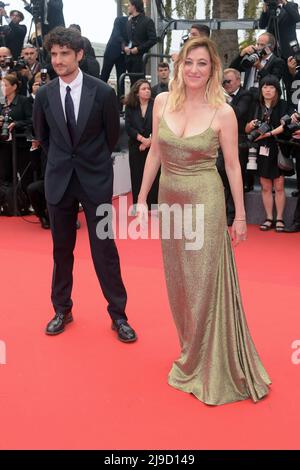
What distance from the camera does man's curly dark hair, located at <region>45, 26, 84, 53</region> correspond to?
10.9 ft

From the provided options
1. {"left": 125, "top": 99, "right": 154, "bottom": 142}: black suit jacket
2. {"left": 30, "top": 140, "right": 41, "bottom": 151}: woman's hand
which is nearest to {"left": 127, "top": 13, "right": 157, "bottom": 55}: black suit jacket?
{"left": 125, "top": 99, "right": 154, "bottom": 142}: black suit jacket

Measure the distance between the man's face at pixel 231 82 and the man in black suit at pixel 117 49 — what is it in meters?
2.85

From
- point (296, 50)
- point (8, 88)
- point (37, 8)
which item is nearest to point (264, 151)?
point (296, 50)

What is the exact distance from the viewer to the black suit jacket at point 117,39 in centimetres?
884

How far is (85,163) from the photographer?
353cm

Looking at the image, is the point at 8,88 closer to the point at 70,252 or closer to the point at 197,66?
the point at 70,252

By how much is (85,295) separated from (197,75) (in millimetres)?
2206

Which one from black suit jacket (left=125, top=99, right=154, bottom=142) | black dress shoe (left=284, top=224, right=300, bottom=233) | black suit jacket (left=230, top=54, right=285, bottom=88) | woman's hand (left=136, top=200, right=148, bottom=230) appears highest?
black suit jacket (left=230, top=54, right=285, bottom=88)

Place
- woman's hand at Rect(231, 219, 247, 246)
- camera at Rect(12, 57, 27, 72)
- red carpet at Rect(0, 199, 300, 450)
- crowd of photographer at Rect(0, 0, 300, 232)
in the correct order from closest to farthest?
red carpet at Rect(0, 199, 300, 450)
woman's hand at Rect(231, 219, 247, 246)
crowd of photographer at Rect(0, 0, 300, 232)
camera at Rect(12, 57, 27, 72)

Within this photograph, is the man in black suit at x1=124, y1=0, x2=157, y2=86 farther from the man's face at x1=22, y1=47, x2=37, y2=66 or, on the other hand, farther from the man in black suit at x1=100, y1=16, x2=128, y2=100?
the man's face at x1=22, y1=47, x2=37, y2=66

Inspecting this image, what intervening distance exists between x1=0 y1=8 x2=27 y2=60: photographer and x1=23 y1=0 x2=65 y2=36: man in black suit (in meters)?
0.90

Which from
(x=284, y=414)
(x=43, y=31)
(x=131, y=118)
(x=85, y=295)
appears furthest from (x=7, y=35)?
(x=284, y=414)

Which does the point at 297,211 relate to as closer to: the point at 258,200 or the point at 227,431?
the point at 258,200

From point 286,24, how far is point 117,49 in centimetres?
276
